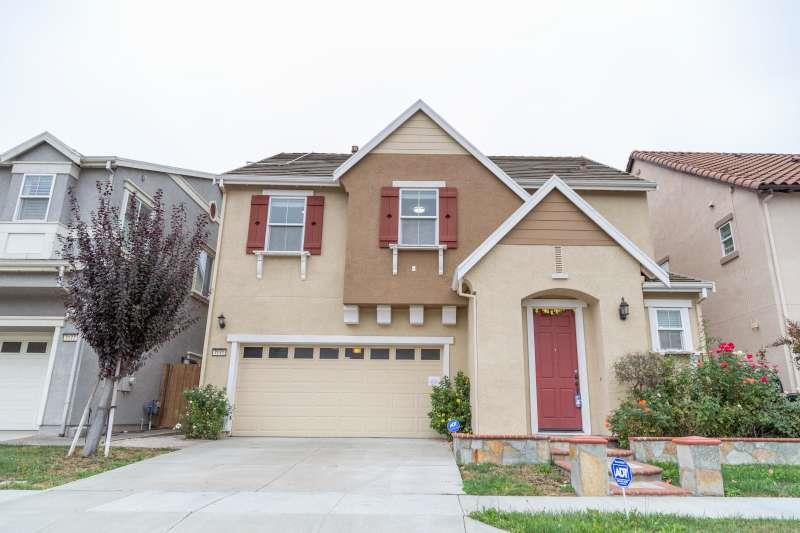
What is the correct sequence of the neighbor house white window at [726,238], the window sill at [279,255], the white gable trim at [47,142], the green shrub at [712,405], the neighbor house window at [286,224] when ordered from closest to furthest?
the green shrub at [712,405] < the window sill at [279,255] < the neighbor house window at [286,224] < the white gable trim at [47,142] < the neighbor house white window at [726,238]

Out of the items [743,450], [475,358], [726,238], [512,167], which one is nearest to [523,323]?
[475,358]

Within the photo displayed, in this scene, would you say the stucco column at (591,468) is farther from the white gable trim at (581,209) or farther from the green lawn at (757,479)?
the white gable trim at (581,209)

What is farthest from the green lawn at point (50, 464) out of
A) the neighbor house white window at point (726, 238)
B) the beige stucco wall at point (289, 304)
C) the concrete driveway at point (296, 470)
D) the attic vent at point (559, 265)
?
the neighbor house white window at point (726, 238)

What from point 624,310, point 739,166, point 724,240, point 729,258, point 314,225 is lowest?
point 624,310

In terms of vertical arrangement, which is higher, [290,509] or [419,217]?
[419,217]

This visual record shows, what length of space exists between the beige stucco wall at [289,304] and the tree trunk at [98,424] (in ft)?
8.40

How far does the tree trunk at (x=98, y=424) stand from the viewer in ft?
26.8

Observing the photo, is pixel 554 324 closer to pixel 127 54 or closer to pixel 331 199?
pixel 331 199

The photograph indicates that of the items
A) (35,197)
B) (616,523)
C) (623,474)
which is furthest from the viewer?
(35,197)

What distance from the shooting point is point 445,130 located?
11812 mm

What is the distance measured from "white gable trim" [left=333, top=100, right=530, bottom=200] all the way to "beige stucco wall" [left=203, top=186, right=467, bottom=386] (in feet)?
5.35

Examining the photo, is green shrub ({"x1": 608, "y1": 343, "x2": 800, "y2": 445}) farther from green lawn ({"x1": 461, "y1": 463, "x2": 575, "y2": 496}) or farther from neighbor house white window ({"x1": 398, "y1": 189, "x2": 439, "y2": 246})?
neighbor house white window ({"x1": 398, "y1": 189, "x2": 439, "y2": 246})

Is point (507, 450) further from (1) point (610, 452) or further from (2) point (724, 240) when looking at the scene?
(2) point (724, 240)

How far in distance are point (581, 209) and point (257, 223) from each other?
7.48 m
